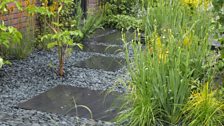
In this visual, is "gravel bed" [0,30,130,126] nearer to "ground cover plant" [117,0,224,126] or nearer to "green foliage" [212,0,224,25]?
"ground cover plant" [117,0,224,126]

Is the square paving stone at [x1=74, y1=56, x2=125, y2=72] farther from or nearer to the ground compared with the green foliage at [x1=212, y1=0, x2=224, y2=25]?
nearer to the ground

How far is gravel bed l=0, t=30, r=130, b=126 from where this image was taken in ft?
13.5

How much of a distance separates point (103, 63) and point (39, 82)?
1260 millimetres

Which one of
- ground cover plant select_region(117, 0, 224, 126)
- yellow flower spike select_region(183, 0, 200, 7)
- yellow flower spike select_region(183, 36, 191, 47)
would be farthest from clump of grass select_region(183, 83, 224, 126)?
yellow flower spike select_region(183, 0, 200, 7)

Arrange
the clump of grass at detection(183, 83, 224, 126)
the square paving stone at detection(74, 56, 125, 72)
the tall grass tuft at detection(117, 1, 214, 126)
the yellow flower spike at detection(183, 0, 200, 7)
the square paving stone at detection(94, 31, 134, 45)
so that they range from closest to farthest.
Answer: the clump of grass at detection(183, 83, 224, 126), the tall grass tuft at detection(117, 1, 214, 126), the square paving stone at detection(74, 56, 125, 72), the yellow flower spike at detection(183, 0, 200, 7), the square paving stone at detection(94, 31, 134, 45)

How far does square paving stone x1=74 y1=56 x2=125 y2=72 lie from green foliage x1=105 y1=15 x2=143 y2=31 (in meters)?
2.07

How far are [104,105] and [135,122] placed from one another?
75cm

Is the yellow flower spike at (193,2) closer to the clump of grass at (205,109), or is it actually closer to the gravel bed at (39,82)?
the gravel bed at (39,82)

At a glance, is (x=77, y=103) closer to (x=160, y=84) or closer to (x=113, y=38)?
(x=160, y=84)

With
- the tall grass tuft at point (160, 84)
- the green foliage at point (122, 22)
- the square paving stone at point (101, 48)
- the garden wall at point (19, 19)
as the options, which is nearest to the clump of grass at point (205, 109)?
the tall grass tuft at point (160, 84)

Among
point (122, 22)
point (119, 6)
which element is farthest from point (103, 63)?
point (119, 6)

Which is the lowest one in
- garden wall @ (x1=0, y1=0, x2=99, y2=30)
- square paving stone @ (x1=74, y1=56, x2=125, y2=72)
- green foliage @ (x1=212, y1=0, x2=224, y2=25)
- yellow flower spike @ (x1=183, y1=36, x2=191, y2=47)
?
square paving stone @ (x1=74, y1=56, x2=125, y2=72)

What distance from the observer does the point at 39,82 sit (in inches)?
208

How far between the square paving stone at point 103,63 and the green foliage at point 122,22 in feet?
6.79
